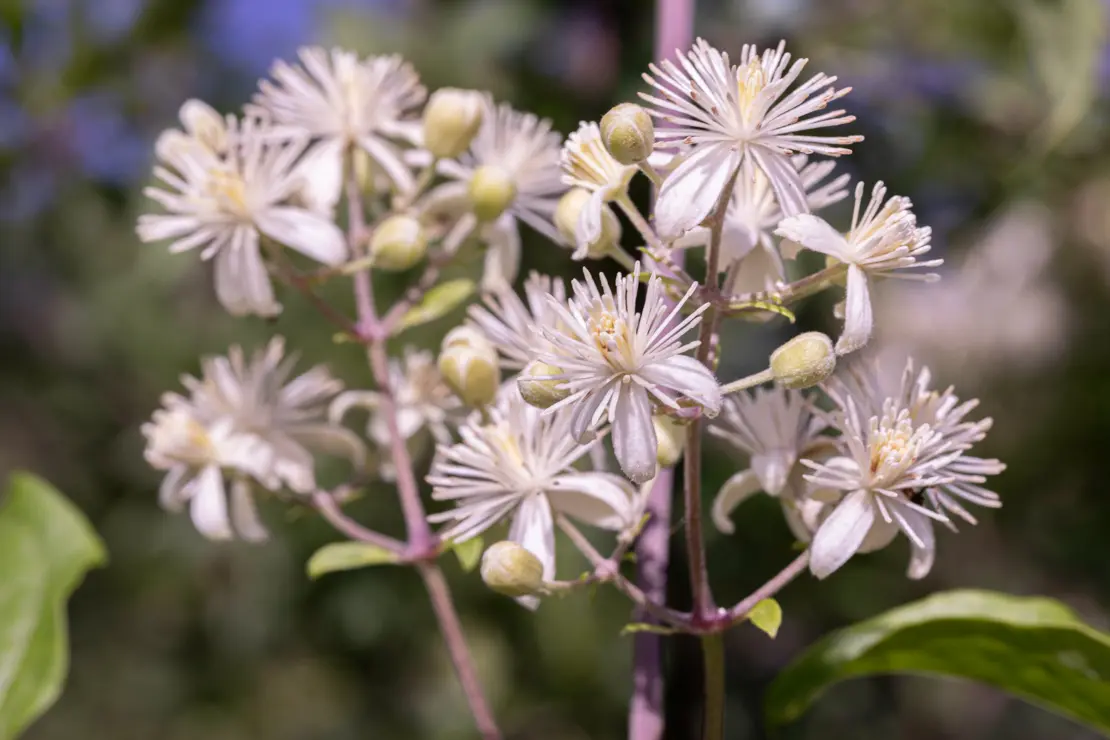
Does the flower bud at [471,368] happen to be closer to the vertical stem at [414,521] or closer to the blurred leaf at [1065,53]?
the vertical stem at [414,521]

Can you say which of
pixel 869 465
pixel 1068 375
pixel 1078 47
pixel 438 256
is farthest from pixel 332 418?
pixel 1068 375

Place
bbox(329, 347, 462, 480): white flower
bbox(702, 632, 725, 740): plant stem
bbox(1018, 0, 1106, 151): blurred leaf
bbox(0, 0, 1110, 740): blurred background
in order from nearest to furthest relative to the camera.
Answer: bbox(702, 632, 725, 740): plant stem → bbox(329, 347, 462, 480): white flower → bbox(1018, 0, 1106, 151): blurred leaf → bbox(0, 0, 1110, 740): blurred background

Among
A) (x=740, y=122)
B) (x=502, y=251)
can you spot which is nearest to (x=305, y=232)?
(x=502, y=251)

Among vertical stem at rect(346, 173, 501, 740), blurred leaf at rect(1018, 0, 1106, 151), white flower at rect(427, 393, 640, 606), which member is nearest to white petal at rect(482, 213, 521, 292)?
vertical stem at rect(346, 173, 501, 740)

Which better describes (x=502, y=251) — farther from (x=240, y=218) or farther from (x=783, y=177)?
(x=783, y=177)

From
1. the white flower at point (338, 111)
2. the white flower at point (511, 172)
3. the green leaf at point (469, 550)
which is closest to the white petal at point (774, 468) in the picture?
the green leaf at point (469, 550)

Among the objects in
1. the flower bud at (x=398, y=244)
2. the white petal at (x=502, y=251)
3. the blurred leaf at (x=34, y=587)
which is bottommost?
the blurred leaf at (x=34, y=587)

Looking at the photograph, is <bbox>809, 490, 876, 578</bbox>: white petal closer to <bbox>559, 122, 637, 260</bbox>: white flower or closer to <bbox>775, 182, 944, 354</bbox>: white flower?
<bbox>775, 182, 944, 354</bbox>: white flower
